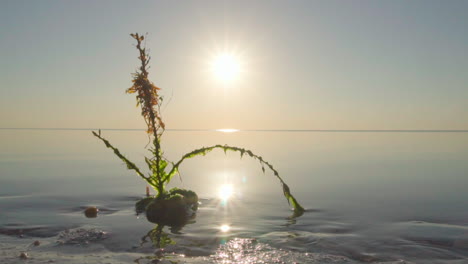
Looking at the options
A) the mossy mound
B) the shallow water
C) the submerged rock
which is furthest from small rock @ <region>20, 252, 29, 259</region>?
the mossy mound

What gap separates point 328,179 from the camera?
639 inches

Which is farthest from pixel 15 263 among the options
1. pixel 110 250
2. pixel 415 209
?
pixel 415 209

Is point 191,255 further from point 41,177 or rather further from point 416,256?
point 41,177

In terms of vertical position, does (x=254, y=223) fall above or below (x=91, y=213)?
below

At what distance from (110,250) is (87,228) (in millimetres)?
1705

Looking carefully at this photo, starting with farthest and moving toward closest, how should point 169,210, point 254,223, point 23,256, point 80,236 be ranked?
point 169,210 → point 254,223 → point 80,236 → point 23,256

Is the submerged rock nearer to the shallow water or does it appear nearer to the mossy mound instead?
the shallow water

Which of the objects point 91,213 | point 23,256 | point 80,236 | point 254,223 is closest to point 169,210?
point 91,213

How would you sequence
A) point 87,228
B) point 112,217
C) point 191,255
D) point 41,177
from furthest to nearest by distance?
point 41,177
point 112,217
point 87,228
point 191,255

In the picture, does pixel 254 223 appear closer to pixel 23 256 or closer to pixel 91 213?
pixel 91 213

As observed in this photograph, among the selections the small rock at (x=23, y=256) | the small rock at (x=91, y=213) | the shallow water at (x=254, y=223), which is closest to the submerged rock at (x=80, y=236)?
the shallow water at (x=254, y=223)

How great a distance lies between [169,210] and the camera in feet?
28.6

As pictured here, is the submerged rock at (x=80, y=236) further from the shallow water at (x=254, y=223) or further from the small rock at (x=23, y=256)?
the small rock at (x=23, y=256)

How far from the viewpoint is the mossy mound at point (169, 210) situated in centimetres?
841
